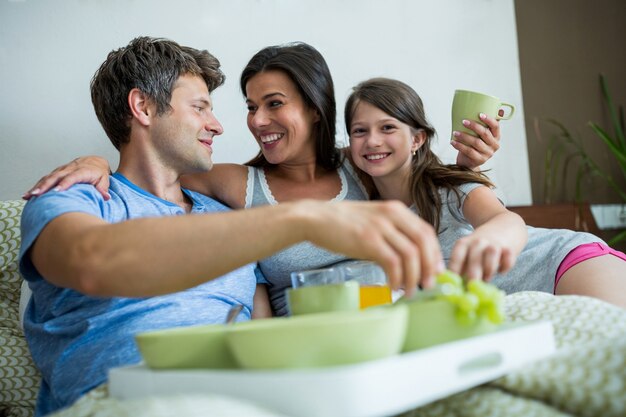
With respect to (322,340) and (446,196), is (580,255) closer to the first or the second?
(446,196)

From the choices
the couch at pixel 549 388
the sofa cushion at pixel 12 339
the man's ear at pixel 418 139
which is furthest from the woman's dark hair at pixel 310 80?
the couch at pixel 549 388

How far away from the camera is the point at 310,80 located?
6.48ft

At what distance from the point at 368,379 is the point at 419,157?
1469mm

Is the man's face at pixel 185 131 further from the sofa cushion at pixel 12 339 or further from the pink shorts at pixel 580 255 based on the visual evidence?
the pink shorts at pixel 580 255

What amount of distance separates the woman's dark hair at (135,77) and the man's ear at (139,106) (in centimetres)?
1

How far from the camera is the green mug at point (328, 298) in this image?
912 millimetres

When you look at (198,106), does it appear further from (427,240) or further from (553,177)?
(553,177)

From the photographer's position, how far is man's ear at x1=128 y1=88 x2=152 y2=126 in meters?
1.68

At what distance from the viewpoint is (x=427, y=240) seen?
0.75 metres

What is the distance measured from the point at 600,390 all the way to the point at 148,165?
1230 mm

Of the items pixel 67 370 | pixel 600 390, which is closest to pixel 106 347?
pixel 67 370

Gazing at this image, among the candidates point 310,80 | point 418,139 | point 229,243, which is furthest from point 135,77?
point 229,243

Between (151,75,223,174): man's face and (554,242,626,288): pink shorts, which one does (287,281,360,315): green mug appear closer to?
(151,75,223,174): man's face

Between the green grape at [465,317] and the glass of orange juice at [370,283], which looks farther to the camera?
the glass of orange juice at [370,283]
